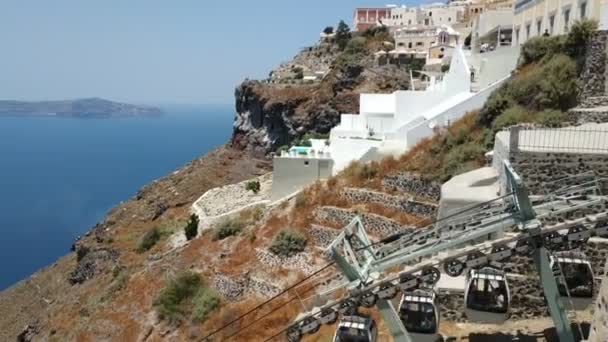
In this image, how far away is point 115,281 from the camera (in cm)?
2816

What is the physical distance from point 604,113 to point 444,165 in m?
5.35

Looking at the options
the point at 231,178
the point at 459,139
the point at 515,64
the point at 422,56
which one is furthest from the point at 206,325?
the point at 422,56

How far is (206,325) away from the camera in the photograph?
63.8 feet

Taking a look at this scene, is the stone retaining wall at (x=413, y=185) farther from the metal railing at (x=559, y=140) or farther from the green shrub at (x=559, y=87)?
the metal railing at (x=559, y=140)

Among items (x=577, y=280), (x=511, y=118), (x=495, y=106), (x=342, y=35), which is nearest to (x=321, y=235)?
(x=511, y=118)

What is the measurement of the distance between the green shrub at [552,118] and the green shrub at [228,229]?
1377cm

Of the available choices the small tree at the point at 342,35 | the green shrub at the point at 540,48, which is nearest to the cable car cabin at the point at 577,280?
the green shrub at the point at 540,48

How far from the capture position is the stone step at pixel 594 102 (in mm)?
17688

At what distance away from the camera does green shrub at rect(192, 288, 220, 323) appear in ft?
65.6

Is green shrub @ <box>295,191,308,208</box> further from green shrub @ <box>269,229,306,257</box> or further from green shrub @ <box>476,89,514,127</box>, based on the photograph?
green shrub @ <box>476,89,514,127</box>

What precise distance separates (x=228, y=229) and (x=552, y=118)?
1480 centimetres

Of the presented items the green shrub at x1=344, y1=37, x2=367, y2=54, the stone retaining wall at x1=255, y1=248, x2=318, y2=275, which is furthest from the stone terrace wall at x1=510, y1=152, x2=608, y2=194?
the green shrub at x1=344, y1=37, x2=367, y2=54

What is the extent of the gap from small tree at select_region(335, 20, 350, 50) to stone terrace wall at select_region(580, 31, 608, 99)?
5316 cm

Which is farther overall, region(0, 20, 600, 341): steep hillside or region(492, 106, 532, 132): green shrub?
region(492, 106, 532, 132): green shrub
